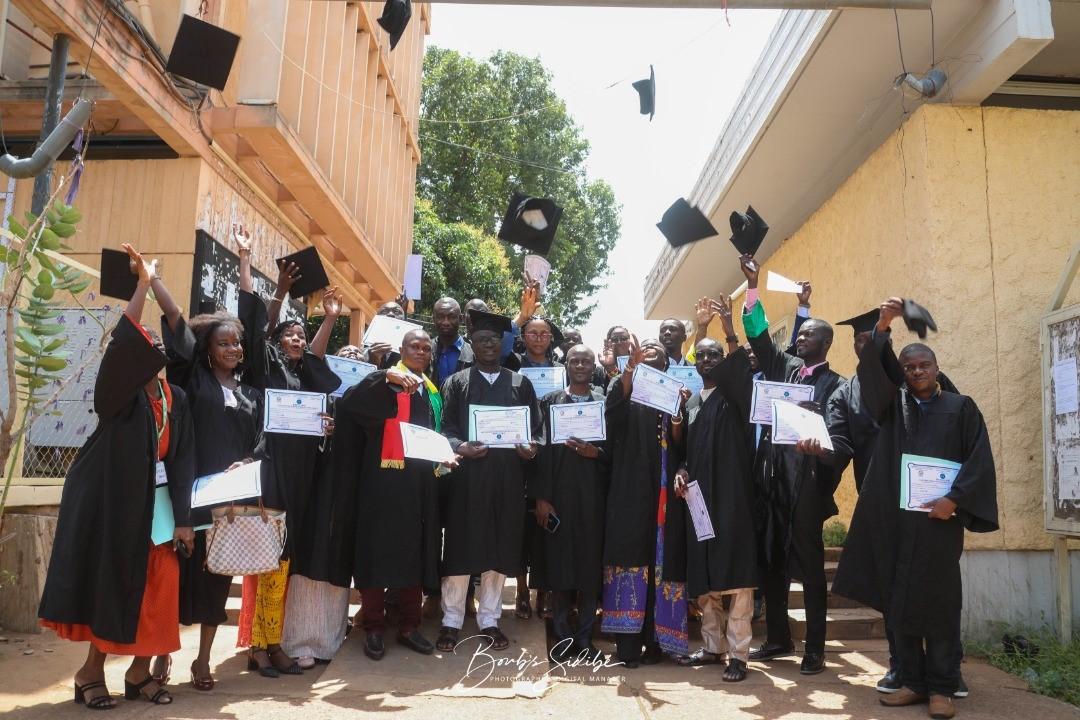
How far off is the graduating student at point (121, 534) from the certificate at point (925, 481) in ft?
12.7

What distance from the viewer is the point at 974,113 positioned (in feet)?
22.6

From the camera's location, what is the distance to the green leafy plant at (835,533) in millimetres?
8404

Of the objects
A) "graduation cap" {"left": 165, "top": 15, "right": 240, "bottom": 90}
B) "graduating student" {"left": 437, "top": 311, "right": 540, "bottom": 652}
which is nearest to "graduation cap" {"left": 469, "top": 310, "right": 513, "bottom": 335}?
"graduating student" {"left": 437, "top": 311, "right": 540, "bottom": 652}

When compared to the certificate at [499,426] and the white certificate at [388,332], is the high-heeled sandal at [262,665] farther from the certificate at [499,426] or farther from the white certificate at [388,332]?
the white certificate at [388,332]

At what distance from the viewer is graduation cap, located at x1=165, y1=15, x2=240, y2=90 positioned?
620cm

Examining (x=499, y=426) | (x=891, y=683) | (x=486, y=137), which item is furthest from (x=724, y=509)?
(x=486, y=137)

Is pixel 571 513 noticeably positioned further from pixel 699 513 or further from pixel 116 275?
pixel 116 275

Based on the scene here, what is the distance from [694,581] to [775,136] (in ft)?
16.7

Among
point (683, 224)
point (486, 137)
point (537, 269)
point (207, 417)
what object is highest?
point (486, 137)

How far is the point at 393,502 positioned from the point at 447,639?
958 mm

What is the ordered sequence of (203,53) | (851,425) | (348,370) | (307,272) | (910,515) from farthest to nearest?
(203,53) → (307,272) → (348,370) → (851,425) → (910,515)

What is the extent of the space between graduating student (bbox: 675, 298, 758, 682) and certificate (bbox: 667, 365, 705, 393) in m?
0.13

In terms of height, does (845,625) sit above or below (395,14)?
below

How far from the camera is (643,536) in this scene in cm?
548
